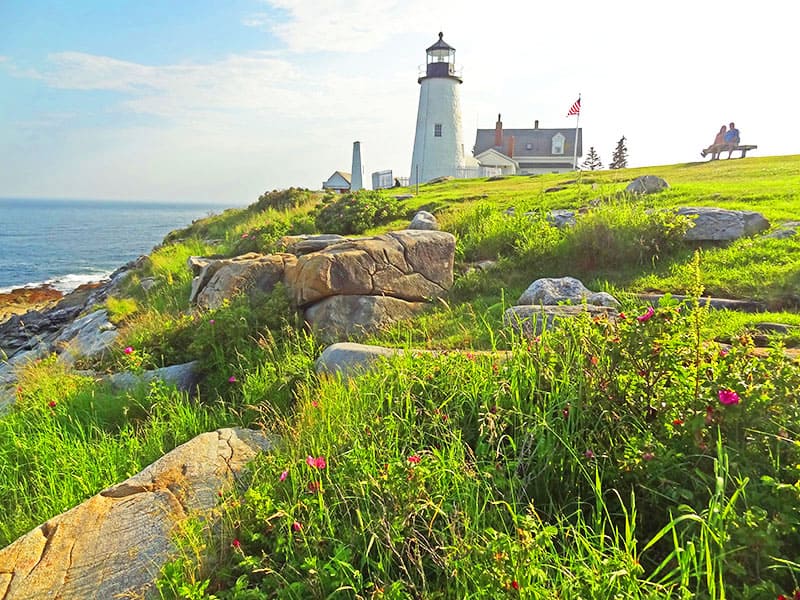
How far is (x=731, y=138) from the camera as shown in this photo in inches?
981

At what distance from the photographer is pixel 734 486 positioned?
2379 millimetres

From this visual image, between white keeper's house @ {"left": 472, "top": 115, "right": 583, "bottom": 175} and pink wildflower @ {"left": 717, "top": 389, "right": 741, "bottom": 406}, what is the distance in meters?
50.2

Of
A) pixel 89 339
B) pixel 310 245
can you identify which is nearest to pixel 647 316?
pixel 310 245

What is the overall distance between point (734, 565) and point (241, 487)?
2900 mm

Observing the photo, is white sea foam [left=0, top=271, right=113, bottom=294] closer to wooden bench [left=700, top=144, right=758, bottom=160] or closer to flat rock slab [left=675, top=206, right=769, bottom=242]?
flat rock slab [left=675, top=206, right=769, bottom=242]

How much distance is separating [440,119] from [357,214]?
97.3 ft

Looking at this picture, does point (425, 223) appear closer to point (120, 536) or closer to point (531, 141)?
point (120, 536)

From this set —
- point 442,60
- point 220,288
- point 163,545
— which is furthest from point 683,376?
point 442,60

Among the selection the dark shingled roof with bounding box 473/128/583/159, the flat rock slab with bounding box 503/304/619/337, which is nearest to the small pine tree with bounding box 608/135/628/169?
the dark shingled roof with bounding box 473/128/583/159

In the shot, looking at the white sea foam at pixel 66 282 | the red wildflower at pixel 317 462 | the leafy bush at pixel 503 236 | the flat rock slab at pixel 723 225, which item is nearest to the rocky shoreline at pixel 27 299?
the white sea foam at pixel 66 282

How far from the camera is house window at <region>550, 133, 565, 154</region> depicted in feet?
166

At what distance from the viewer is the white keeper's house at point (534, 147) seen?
50.5 meters

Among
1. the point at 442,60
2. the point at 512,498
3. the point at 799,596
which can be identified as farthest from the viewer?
the point at 442,60

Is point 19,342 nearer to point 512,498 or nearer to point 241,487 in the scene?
point 241,487
